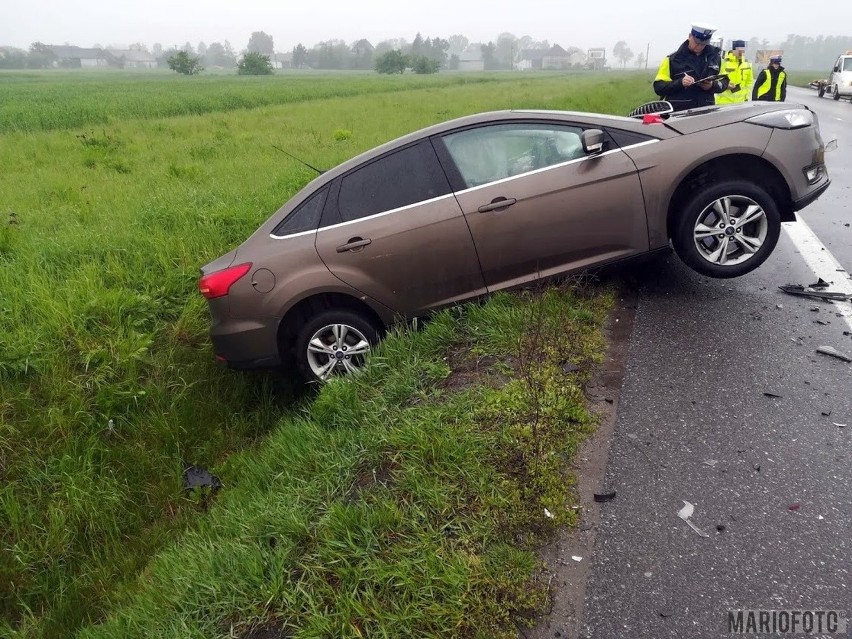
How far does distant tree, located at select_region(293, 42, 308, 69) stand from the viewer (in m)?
153

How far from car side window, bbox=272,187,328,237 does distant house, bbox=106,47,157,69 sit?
18281 cm

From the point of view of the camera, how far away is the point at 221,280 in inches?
179

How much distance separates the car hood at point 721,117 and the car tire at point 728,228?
45 centimetres

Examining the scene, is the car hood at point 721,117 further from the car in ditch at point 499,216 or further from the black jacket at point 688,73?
the black jacket at point 688,73

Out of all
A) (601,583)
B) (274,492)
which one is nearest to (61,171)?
(274,492)

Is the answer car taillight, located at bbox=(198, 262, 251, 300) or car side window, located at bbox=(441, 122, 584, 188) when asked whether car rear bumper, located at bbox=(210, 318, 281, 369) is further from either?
car side window, located at bbox=(441, 122, 584, 188)

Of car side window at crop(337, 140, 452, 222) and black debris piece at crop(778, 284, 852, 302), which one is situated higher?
car side window at crop(337, 140, 452, 222)

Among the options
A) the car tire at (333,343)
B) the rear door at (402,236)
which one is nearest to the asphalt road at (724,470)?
the rear door at (402,236)

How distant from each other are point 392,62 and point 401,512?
373 ft

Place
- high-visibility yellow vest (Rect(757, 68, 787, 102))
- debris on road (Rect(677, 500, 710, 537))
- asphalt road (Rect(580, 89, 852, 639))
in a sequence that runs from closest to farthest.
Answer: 1. asphalt road (Rect(580, 89, 852, 639))
2. debris on road (Rect(677, 500, 710, 537))
3. high-visibility yellow vest (Rect(757, 68, 787, 102))

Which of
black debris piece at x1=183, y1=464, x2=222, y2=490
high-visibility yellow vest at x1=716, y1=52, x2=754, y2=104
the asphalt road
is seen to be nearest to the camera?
the asphalt road

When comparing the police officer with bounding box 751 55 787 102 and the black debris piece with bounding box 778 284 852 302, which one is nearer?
the black debris piece with bounding box 778 284 852 302

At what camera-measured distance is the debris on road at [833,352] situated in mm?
3721

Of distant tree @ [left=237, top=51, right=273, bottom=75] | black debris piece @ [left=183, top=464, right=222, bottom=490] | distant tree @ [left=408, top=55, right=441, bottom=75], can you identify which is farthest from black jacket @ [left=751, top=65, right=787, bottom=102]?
distant tree @ [left=408, top=55, right=441, bottom=75]
